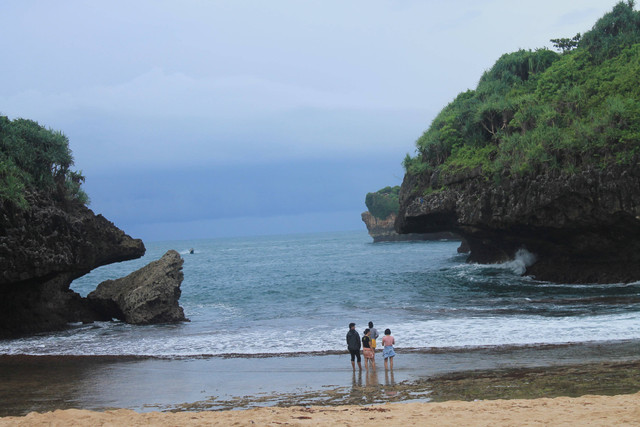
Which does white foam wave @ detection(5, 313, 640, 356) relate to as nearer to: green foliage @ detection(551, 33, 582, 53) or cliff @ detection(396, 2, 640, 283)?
cliff @ detection(396, 2, 640, 283)

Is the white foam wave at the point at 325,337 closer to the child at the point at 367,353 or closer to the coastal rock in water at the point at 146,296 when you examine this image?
the coastal rock in water at the point at 146,296

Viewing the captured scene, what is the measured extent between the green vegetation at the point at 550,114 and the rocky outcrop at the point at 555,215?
681mm

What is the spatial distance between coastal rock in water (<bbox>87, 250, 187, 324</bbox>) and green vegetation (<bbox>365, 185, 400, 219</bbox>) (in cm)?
8968

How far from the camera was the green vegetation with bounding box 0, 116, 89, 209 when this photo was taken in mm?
18875

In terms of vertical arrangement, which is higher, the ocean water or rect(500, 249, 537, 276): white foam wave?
rect(500, 249, 537, 276): white foam wave

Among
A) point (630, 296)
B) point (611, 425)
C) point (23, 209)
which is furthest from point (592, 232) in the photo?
point (23, 209)

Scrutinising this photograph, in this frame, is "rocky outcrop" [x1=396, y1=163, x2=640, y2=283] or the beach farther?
"rocky outcrop" [x1=396, y1=163, x2=640, y2=283]

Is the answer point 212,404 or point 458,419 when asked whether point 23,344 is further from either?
point 458,419

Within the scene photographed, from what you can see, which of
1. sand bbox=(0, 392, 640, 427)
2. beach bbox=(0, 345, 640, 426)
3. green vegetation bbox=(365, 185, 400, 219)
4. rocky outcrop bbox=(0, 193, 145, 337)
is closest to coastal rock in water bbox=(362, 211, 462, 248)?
green vegetation bbox=(365, 185, 400, 219)

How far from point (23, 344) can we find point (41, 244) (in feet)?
11.2

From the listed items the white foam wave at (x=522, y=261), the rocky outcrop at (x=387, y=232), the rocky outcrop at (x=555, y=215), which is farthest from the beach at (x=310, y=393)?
the rocky outcrop at (x=387, y=232)

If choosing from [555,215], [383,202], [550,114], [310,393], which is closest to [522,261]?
[555,215]

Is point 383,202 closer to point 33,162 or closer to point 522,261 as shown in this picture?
point 522,261

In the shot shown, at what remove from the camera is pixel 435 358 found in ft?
48.4
